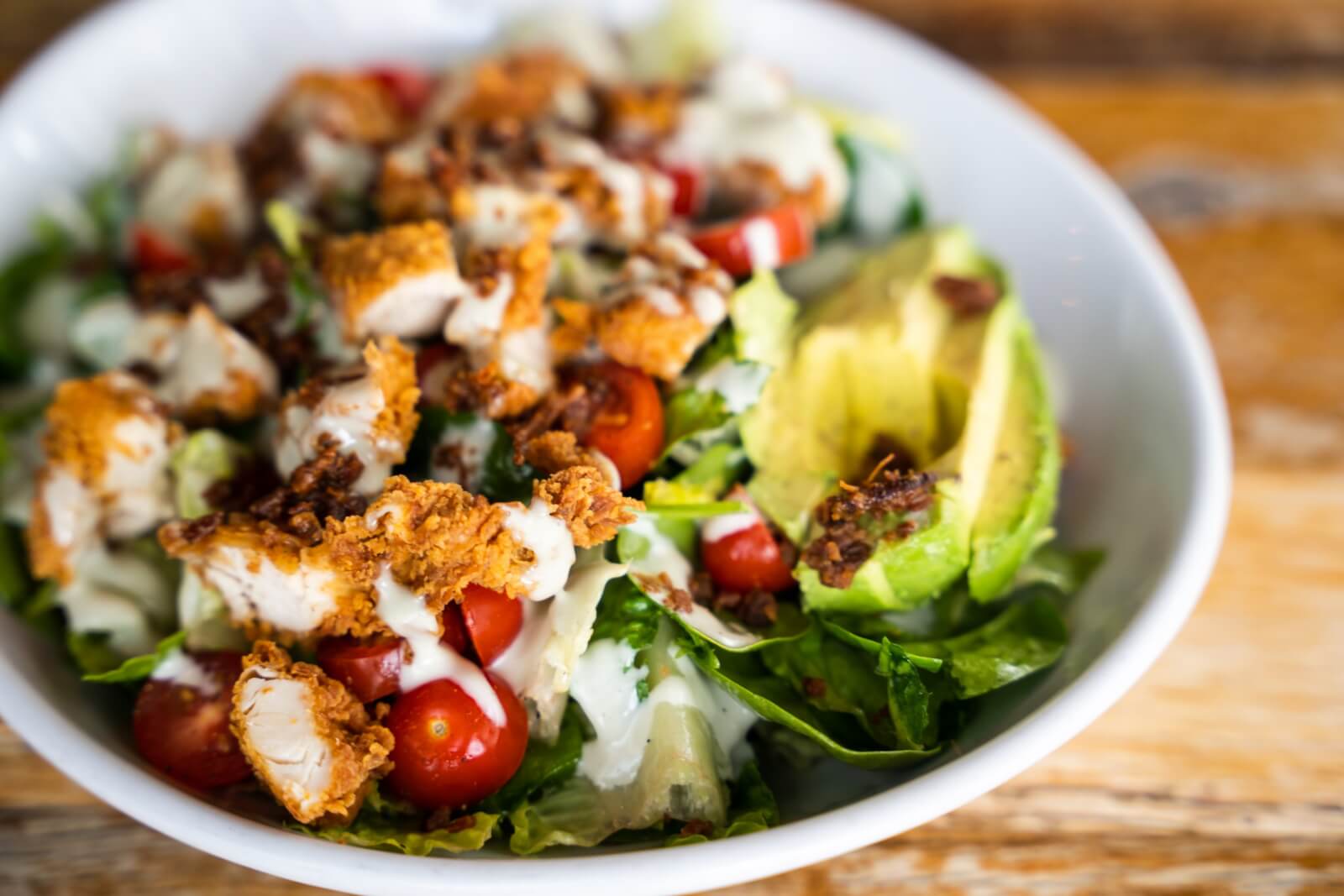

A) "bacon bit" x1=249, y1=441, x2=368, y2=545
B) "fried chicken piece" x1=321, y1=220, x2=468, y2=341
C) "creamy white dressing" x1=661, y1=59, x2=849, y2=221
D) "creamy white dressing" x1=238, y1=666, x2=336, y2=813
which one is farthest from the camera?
"creamy white dressing" x1=661, y1=59, x2=849, y2=221

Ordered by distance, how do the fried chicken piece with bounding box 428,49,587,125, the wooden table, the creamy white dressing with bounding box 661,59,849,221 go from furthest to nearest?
the fried chicken piece with bounding box 428,49,587,125 → the creamy white dressing with bounding box 661,59,849,221 → the wooden table

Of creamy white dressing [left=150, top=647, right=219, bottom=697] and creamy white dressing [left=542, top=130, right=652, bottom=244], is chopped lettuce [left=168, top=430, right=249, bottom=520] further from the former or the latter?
creamy white dressing [left=542, top=130, right=652, bottom=244]

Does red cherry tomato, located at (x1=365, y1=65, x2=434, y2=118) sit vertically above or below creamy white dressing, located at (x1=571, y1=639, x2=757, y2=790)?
above

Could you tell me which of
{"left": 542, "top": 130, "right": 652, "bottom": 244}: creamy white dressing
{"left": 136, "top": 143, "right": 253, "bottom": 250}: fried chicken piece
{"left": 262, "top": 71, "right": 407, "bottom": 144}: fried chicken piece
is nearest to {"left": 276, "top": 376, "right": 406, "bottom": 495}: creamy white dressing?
{"left": 542, "top": 130, "right": 652, "bottom": 244}: creamy white dressing

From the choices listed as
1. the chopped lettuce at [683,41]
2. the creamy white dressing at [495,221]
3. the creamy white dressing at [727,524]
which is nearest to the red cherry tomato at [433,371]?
the creamy white dressing at [495,221]

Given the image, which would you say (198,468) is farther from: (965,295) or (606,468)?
(965,295)

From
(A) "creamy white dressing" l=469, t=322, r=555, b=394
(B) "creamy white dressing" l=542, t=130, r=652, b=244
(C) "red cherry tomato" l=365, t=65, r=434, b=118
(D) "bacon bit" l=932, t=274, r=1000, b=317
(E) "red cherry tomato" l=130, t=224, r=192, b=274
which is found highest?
(D) "bacon bit" l=932, t=274, r=1000, b=317

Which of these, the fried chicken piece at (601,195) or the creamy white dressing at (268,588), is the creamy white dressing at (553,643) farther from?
the fried chicken piece at (601,195)

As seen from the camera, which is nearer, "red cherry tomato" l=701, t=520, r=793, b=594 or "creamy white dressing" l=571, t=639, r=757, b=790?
"creamy white dressing" l=571, t=639, r=757, b=790
